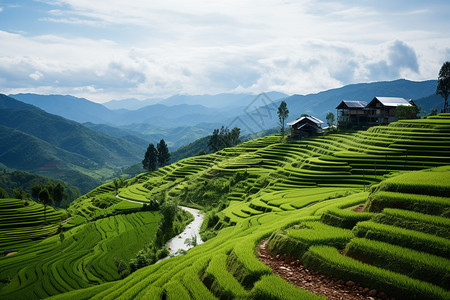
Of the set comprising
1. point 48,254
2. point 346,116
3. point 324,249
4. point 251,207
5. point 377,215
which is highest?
point 346,116

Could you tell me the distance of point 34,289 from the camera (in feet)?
97.1

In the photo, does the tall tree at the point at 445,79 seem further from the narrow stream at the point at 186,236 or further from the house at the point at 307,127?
the narrow stream at the point at 186,236

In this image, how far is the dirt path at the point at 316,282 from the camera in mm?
10320

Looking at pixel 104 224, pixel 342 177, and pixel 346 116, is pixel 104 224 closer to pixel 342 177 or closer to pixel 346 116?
pixel 342 177

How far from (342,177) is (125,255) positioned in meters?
30.4

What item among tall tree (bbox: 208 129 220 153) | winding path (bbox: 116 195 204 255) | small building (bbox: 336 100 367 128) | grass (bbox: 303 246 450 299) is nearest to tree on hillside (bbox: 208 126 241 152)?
tall tree (bbox: 208 129 220 153)

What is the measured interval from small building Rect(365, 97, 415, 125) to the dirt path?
64259 millimetres

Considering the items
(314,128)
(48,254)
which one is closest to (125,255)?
(48,254)

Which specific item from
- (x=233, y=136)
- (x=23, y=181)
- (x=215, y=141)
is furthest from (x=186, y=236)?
(x=23, y=181)

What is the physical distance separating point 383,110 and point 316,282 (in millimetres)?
67442

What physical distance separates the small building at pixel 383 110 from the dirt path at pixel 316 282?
64259mm

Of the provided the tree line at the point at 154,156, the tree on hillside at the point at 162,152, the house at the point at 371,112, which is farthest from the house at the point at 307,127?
the tree line at the point at 154,156

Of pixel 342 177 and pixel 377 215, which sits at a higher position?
pixel 377 215

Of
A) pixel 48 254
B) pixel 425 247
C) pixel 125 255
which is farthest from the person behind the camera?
pixel 48 254
